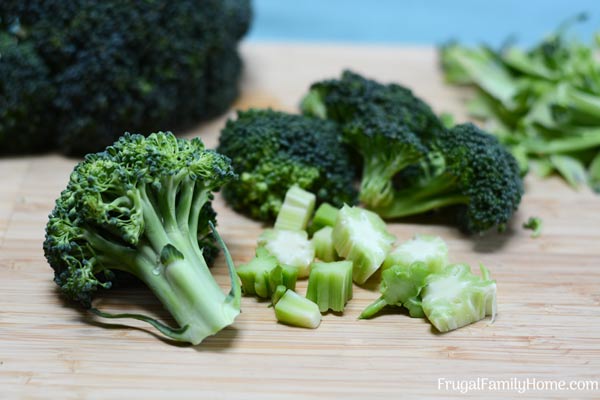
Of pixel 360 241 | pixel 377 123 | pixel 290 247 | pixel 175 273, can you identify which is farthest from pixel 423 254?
pixel 175 273

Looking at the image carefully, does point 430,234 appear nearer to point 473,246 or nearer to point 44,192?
point 473,246

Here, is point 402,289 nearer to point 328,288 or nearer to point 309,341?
point 328,288

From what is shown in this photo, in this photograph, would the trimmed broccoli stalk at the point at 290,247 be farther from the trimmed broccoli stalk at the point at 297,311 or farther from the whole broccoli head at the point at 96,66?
the whole broccoli head at the point at 96,66

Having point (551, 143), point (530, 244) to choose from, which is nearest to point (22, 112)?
point (530, 244)

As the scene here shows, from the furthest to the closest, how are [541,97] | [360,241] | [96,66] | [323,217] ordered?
[541,97] → [96,66] → [323,217] → [360,241]

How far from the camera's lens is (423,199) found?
104 inches

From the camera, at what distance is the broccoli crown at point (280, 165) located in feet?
8.44

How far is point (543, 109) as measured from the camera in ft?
10.7

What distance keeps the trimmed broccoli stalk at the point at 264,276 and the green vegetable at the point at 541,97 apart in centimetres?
118

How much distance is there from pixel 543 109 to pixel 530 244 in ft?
3.01

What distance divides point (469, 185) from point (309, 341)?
2.75ft

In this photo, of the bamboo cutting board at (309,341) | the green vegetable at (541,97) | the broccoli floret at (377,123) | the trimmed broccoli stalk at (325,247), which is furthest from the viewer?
the green vegetable at (541,97)

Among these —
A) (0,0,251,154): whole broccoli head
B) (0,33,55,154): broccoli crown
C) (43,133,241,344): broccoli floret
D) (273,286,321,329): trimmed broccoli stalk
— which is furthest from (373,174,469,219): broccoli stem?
(0,33,55,154): broccoli crown

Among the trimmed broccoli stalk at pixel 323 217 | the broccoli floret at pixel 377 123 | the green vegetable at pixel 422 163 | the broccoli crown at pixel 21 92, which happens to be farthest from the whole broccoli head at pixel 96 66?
the trimmed broccoli stalk at pixel 323 217
